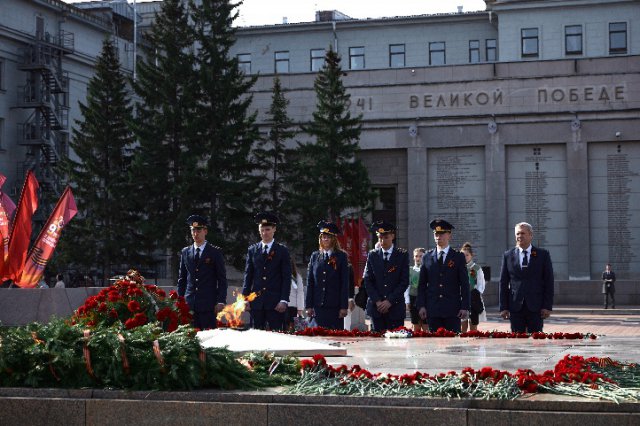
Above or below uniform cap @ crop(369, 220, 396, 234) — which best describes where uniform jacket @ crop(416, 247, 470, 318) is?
below

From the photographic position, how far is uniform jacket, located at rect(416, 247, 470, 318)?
12500 millimetres

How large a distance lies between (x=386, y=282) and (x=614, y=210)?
30000 millimetres

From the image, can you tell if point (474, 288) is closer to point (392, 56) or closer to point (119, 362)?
point (119, 362)

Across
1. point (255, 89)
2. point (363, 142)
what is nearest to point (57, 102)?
point (255, 89)

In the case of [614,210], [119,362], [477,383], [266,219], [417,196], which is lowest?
[477,383]

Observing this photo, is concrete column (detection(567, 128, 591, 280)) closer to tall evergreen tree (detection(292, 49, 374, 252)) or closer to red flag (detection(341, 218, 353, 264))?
tall evergreen tree (detection(292, 49, 374, 252))

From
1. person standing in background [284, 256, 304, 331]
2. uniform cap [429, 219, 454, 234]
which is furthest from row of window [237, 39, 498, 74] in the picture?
uniform cap [429, 219, 454, 234]

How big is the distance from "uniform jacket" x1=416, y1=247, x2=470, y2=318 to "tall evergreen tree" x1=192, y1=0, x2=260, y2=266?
25439 millimetres

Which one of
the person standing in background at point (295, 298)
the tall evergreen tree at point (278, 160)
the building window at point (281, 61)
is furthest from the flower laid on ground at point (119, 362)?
the building window at point (281, 61)

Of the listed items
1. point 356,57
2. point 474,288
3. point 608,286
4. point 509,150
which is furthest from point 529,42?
point 474,288

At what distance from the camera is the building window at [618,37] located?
171 ft

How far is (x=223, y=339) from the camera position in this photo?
9.60 metres

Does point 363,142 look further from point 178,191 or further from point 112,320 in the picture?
point 112,320

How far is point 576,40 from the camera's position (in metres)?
52.2
